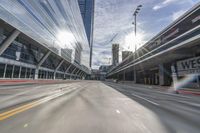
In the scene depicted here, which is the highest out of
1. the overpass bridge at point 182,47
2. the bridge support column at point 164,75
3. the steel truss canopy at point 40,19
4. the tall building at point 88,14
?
the tall building at point 88,14

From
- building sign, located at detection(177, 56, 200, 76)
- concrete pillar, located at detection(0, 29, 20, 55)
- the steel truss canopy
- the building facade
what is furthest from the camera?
the building facade

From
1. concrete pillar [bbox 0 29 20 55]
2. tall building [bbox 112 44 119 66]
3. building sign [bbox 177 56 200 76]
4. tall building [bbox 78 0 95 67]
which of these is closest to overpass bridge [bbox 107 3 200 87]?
building sign [bbox 177 56 200 76]

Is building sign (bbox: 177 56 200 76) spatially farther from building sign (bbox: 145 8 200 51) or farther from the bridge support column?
building sign (bbox: 145 8 200 51)

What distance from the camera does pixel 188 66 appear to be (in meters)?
26.2

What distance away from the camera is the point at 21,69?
36.8 metres

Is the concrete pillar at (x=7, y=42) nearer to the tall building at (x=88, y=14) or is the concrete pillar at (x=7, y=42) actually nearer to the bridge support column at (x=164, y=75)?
the bridge support column at (x=164, y=75)

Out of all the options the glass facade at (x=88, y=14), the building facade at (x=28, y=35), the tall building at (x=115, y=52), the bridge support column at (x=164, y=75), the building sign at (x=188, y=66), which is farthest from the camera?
the glass facade at (x=88, y=14)

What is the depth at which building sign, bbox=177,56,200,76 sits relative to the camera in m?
23.9

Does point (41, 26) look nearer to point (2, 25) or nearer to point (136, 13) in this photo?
point (2, 25)

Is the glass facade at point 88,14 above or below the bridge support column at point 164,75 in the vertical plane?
above

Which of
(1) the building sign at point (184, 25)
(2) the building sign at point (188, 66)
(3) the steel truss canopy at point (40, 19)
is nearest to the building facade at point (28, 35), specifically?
(3) the steel truss canopy at point (40, 19)

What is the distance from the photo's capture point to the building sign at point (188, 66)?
941 inches

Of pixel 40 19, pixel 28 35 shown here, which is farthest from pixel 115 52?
pixel 28 35

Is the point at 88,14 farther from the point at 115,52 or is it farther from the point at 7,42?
the point at 7,42
